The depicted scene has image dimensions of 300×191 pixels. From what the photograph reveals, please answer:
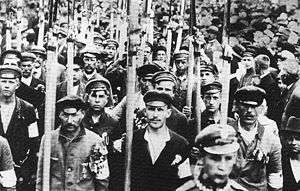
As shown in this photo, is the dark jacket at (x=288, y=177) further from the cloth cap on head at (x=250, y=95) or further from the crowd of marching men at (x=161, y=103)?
the cloth cap on head at (x=250, y=95)

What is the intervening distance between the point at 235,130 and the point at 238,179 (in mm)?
237

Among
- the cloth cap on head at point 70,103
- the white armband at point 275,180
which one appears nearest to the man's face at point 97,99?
the cloth cap on head at point 70,103

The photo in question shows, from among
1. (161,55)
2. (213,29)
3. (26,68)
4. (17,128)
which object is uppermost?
(213,29)

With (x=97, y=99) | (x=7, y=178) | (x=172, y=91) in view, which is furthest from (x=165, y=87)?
(x=7, y=178)

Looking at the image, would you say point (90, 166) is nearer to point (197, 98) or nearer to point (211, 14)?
point (197, 98)

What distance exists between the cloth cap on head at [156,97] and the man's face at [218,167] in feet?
1.37

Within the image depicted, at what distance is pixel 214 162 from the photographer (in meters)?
2.52

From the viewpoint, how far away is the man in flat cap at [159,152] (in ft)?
9.25

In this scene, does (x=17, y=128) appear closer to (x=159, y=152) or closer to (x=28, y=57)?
(x=28, y=57)

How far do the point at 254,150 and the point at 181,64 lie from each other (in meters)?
0.78

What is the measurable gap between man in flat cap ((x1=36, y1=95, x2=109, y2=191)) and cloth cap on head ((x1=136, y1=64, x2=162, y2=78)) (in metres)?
0.42

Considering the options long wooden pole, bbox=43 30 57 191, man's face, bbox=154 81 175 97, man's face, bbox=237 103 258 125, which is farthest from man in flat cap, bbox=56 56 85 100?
man's face, bbox=237 103 258 125

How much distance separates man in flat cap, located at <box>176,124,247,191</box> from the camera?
8.23 ft

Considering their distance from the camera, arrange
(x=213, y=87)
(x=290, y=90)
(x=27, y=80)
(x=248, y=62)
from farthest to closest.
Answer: (x=27, y=80)
(x=248, y=62)
(x=290, y=90)
(x=213, y=87)
